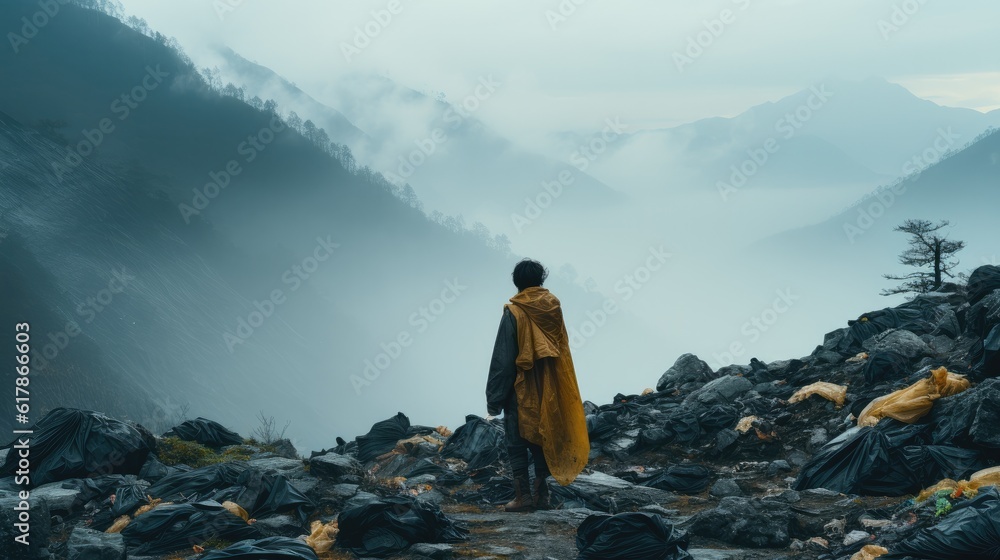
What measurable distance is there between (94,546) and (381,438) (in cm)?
490

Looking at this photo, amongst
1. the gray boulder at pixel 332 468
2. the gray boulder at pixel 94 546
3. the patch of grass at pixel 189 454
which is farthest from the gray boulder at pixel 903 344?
the gray boulder at pixel 94 546

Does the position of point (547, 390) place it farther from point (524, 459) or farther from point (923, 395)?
point (923, 395)

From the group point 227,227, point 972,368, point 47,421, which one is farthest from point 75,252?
point 972,368

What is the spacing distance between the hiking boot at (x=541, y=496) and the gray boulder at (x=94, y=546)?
2612 millimetres

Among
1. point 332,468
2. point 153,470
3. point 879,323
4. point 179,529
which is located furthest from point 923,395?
point 153,470

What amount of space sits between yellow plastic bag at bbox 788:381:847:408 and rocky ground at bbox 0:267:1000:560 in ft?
0.07

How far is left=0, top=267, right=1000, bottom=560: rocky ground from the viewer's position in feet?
14.0

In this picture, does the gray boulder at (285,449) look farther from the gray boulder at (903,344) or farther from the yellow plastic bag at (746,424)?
the gray boulder at (903,344)

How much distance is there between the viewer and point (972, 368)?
22.3ft

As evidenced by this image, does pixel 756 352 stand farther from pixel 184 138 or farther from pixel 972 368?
pixel 972 368

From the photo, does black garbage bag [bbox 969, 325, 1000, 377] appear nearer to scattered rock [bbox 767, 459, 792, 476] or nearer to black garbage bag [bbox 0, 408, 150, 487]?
scattered rock [bbox 767, 459, 792, 476]

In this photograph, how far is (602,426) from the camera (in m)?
8.78

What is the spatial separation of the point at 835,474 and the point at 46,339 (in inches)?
1896

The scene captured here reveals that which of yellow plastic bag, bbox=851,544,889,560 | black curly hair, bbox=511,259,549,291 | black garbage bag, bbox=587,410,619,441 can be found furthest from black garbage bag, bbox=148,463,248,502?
yellow plastic bag, bbox=851,544,889,560
